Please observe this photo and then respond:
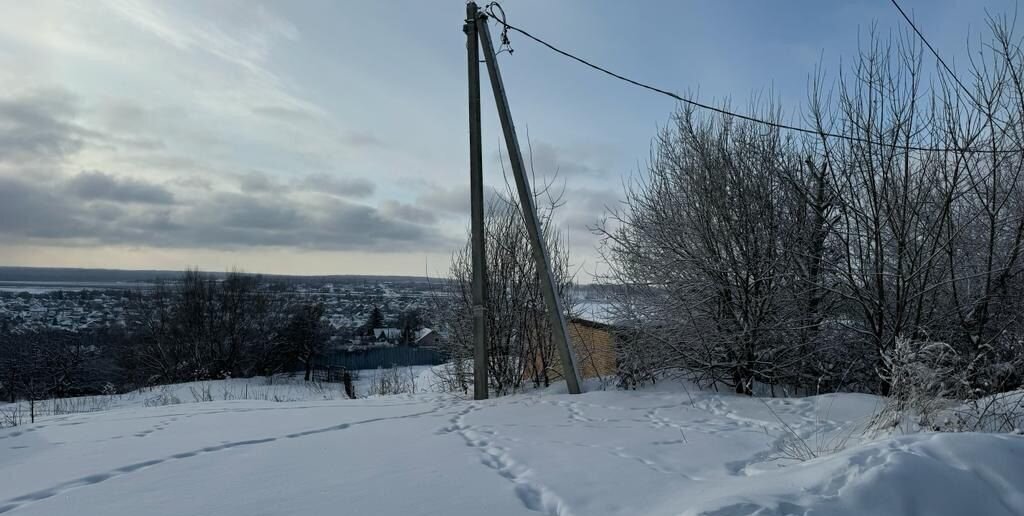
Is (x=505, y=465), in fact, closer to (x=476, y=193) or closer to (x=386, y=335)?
(x=476, y=193)

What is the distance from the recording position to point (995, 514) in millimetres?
2316

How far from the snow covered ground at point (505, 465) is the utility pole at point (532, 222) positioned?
1.12 meters

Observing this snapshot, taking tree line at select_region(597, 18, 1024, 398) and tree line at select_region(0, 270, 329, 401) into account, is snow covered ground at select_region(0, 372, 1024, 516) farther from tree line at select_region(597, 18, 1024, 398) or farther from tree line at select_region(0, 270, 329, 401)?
tree line at select_region(0, 270, 329, 401)

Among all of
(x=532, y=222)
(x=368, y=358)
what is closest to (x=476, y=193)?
(x=532, y=222)

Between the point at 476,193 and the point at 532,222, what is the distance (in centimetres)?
83

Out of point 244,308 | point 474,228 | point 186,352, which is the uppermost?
point 474,228

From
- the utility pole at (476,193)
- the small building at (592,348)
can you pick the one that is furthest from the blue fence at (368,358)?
the utility pole at (476,193)

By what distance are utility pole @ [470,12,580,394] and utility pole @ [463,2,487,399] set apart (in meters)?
0.24

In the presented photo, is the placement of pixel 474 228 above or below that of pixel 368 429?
above

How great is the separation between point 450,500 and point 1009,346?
Answer: 5868 mm

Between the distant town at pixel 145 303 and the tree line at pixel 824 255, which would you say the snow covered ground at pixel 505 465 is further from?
the distant town at pixel 145 303

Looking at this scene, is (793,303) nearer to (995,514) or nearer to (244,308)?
(995,514)

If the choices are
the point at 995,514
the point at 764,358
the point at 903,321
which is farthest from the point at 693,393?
the point at 995,514

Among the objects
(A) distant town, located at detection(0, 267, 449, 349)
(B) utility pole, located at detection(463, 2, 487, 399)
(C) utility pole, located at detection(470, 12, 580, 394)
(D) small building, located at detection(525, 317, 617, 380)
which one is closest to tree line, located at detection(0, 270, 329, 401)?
(A) distant town, located at detection(0, 267, 449, 349)
